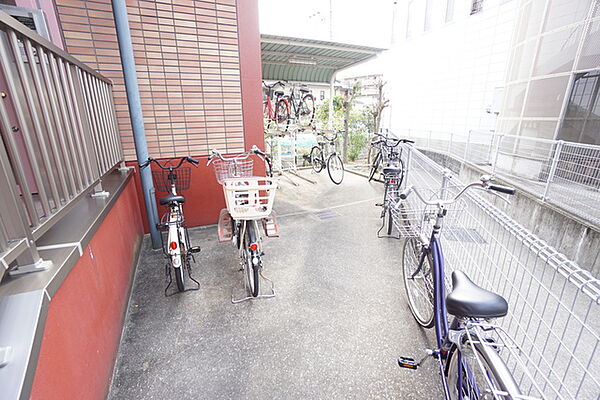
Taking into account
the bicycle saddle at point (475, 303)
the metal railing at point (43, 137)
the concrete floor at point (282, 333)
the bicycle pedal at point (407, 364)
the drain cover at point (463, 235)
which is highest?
the metal railing at point (43, 137)

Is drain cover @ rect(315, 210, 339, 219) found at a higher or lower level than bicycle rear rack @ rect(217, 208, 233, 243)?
lower

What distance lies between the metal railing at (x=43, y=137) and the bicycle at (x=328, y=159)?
4704mm

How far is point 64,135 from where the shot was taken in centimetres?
163

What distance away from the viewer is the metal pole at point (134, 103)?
2.81 m

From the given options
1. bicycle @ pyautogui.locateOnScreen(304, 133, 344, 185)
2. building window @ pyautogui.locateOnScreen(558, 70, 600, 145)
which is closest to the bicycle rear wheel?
bicycle @ pyautogui.locateOnScreen(304, 133, 344, 185)

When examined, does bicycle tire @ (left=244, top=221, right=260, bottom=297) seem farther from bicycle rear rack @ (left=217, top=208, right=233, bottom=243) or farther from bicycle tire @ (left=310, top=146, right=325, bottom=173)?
bicycle tire @ (left=310, top=146, right=325, bottom=173)

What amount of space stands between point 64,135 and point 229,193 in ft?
3.55

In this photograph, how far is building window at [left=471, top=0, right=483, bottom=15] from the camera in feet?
29.2

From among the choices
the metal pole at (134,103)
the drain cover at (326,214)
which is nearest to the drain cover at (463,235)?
the drain cover at (326,214)

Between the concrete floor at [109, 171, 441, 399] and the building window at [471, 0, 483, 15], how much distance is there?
974cm

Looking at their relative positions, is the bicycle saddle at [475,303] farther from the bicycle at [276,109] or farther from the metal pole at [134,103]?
the bicycle at [276,109]

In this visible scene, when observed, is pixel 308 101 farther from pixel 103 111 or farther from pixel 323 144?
pixel 103 111

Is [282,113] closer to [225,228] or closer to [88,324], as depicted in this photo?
[225,228]

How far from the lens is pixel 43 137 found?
137 cm
